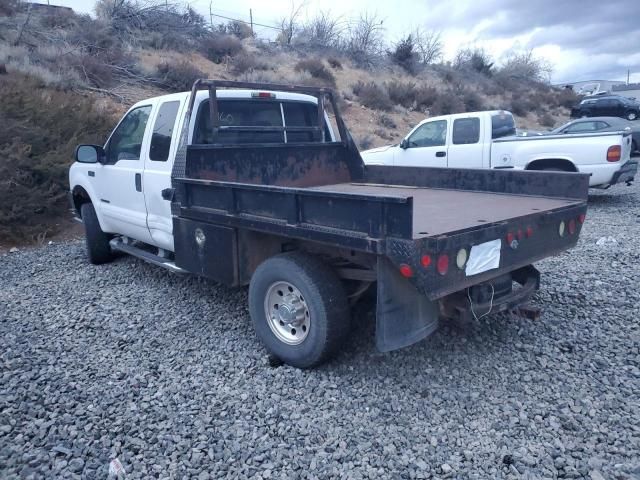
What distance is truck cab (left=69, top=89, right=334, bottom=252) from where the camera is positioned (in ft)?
15.4

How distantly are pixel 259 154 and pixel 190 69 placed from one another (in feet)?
47.1

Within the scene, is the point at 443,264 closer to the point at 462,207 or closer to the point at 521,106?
the point at 462,207

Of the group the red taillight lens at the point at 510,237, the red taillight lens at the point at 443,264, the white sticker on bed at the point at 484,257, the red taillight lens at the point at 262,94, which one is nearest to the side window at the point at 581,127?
the red taillight lens at the point at 262,94

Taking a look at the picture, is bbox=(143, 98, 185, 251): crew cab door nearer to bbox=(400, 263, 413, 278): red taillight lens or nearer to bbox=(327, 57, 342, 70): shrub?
bbox=(400, 263, 413, 278): red taillight lens

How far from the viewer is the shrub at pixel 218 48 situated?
74.3 feet

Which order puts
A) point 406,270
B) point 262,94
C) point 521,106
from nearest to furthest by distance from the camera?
point 406,270 → point 262,94 → point 521,106

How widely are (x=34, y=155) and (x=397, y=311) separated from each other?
7577 mm

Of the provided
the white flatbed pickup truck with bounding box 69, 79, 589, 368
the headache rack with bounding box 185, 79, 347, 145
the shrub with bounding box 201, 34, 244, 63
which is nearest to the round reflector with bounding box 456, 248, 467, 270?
the white flatbed pickup truck with bounding box 69, 79, 589, 368

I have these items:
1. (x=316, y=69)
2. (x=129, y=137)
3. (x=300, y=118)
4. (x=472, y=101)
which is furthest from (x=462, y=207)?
(x=472, y=101)

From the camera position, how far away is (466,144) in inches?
401

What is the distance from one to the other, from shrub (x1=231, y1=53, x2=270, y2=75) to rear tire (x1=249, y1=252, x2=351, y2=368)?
1943 cm

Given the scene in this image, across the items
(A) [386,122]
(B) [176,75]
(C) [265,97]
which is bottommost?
(C) [265,97]

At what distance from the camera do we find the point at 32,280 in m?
6.04

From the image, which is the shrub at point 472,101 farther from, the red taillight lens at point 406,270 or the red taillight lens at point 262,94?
the red taillight lens at point 406,270
